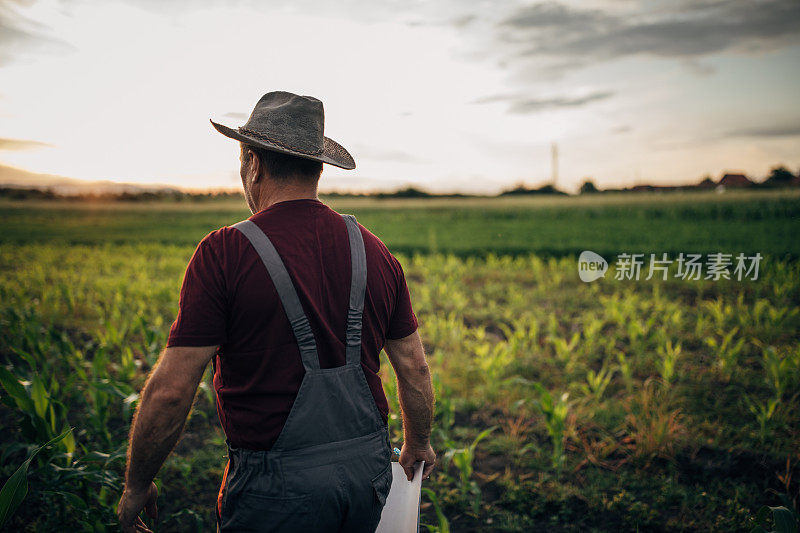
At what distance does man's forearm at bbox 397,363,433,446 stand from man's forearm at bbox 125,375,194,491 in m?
0.81

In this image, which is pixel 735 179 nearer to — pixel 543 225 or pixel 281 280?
pixel 543 225

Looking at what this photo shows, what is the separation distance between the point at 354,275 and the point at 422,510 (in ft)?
8.11

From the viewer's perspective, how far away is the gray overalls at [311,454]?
59.7 inches

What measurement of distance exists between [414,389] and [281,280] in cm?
79

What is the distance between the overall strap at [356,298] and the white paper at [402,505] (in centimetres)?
75

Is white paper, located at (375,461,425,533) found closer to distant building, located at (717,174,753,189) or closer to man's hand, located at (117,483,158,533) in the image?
man's hand, located at (117,483,158,533)

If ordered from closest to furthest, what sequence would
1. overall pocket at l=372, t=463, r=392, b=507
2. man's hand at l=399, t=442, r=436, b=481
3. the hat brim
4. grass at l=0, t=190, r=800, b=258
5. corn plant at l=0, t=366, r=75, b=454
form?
the hat brim
overall pocket at l=372, t=463, r=392, b=507
man's hand at l=399, t=442, r=436, b=481
corn plant at l=0, t=366, r=75, b=454
grass at l=0, t=190, r=800, b=258

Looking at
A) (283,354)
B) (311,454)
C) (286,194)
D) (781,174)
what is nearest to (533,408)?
(311,454)

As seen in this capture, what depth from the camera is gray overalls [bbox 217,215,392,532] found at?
1.52 m

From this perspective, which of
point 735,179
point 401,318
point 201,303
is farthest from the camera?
point 735,179

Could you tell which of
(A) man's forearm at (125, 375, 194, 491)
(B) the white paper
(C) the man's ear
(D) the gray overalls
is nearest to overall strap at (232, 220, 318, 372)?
(D) the gray overalls

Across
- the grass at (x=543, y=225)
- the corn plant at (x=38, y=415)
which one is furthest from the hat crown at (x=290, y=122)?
the grass at (x=543, y=225)

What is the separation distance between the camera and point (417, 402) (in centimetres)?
197

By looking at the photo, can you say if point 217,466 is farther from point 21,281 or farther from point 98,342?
point 21,281
